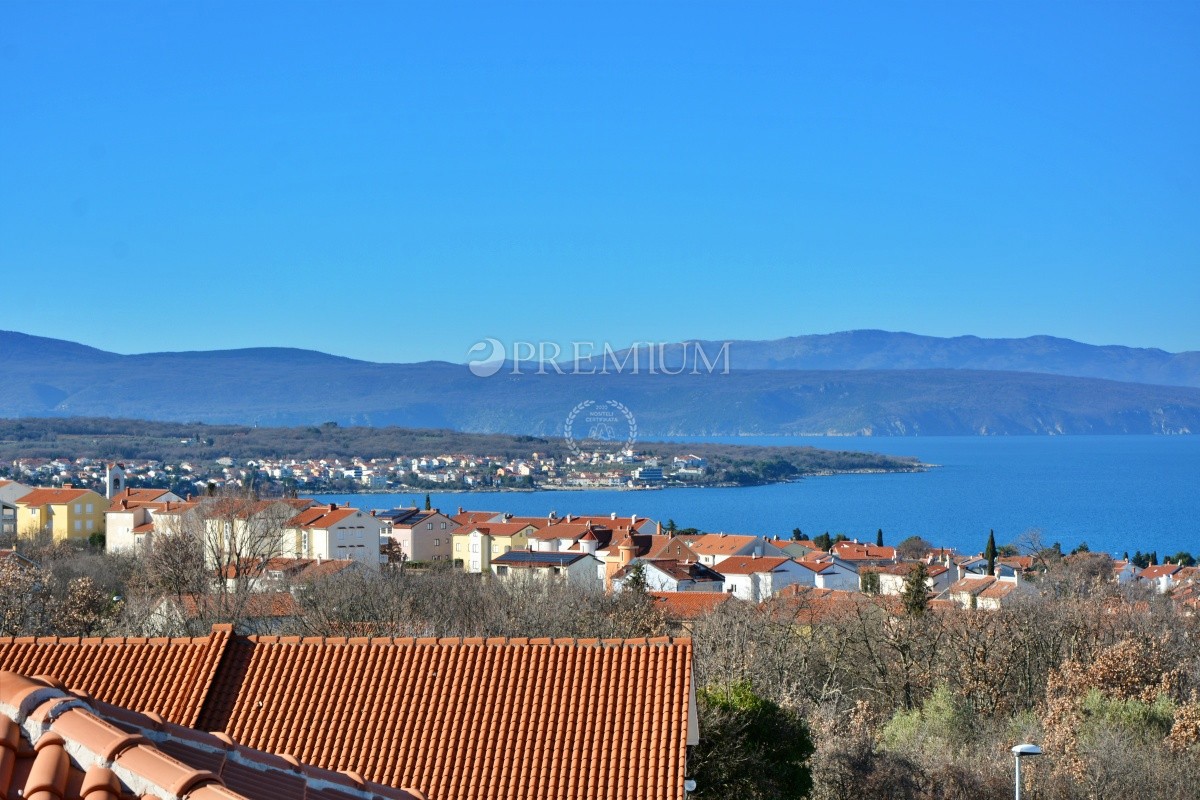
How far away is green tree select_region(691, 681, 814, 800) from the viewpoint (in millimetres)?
13680

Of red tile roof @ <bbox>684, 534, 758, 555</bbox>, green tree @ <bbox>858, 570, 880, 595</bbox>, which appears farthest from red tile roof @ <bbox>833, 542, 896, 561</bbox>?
green tree @ <bbox>858, 570, 880, 595</bbox>

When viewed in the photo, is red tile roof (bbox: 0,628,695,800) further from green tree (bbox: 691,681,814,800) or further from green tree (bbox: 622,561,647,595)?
green tree (bbox: 622,561,647,595)

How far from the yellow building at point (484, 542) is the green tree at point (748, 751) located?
53963 mm

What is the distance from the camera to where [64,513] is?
66500 mm

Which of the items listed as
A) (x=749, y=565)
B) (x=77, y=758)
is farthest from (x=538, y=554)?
(x=77, y=758)

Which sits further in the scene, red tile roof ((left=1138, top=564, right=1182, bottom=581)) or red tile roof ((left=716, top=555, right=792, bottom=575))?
red tile roof ((left=1138, top=564, right=1182, bottom=581))

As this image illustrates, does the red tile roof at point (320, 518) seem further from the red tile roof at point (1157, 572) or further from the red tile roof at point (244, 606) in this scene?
the red tile roof at point (1157, 572)

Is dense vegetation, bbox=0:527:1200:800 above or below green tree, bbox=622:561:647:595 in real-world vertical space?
above

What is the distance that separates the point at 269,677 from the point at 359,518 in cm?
4942

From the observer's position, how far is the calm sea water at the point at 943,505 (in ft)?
339

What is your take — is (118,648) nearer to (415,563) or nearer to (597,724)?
(597,724)

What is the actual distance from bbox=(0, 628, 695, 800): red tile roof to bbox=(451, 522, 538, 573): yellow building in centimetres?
5666

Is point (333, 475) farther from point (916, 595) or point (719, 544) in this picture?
point (916, 595)

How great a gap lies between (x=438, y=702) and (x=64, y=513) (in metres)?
61.6
